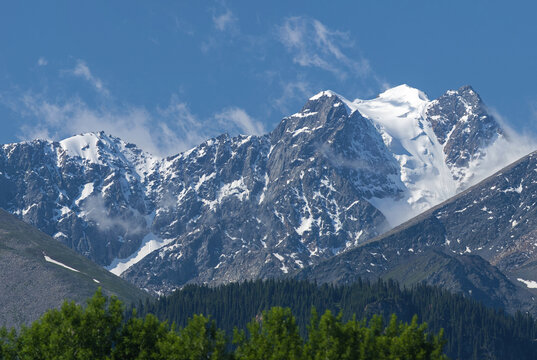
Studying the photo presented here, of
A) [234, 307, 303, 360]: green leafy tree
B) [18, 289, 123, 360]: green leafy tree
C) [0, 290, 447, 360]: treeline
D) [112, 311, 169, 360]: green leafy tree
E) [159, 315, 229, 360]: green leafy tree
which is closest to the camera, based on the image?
[159, 315, 229, 360]: green leafy tree

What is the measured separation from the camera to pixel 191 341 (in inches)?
5271

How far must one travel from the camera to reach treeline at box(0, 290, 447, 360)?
133500mm

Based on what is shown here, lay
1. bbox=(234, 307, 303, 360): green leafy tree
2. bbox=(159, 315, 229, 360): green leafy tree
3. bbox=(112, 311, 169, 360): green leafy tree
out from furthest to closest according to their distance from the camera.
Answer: bbox=(112, 311, 169, 360): green leafy tree
bbox=(234, 307, 303, 360): green leafy tree
bbox=(159, 315, 229, 360): green leafy tree

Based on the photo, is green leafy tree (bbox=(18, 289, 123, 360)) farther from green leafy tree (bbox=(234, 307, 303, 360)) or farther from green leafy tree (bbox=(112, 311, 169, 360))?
green leafy tree (bbox=(234, 307, 303, 360))

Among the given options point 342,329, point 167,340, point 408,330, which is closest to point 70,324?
point 167,340

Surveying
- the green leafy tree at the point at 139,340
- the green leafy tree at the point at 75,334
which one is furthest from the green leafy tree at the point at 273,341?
the green leafy tree at the point at 75,334

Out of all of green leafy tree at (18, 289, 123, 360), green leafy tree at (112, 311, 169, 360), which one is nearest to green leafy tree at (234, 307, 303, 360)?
green leafy tree at (112, 311, 169, 360)

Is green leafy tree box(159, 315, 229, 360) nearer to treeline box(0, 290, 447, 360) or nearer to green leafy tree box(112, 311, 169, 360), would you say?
treeline box(0, 290, 447, 360)

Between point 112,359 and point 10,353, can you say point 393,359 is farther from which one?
point 10,353

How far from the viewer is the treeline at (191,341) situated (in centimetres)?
13350

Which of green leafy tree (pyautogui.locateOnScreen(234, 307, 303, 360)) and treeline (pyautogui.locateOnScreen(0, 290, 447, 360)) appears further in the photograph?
treeline (pyautogui.locateOnScreen(0, 290, 447, 360))

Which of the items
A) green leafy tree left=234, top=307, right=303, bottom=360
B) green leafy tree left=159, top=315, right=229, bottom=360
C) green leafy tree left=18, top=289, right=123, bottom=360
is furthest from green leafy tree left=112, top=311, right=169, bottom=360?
green leafy tree left=234, top=307, right=303, bottom=360

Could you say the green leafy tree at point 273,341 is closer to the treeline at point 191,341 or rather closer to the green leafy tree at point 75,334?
the treeline at point 191,341

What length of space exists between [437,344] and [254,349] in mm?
26968
